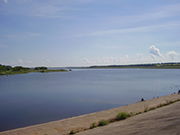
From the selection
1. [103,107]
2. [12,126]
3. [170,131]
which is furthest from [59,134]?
[103,107]

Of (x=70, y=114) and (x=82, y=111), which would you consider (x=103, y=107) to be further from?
(x=70, y=114)


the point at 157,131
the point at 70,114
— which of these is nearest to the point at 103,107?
the point at 70,114

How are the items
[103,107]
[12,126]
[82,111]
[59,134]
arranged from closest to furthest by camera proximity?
[59,134], [12,126], [82,111], [103,107]

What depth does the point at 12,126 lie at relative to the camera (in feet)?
34.7

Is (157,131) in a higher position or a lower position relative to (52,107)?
higher

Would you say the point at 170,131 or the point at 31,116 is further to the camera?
the point at 31,116

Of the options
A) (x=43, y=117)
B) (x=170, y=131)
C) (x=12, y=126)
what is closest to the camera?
(x=170, y=131)

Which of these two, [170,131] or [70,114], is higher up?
[170,131]

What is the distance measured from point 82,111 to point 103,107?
2164mm

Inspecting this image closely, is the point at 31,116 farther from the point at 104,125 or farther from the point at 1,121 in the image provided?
the point at 104,125

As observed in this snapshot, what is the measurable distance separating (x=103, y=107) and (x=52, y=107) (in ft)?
14.8

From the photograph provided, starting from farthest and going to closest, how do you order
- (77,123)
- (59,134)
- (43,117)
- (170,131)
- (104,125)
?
1. (43,117)
2. (77,123)
3. (104,125)
4. (59,134)
5. (170,131)

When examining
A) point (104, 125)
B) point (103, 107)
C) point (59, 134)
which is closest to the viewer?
point (59, 134)

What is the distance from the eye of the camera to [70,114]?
1298cm
